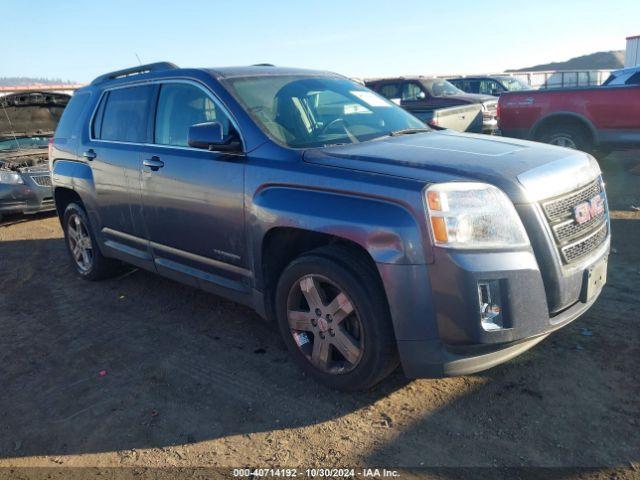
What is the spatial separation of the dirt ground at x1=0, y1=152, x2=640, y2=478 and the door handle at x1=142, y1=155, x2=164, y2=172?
4.10ft

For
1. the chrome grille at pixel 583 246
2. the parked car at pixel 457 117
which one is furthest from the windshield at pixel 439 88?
the chrome grille at pixel 583 246

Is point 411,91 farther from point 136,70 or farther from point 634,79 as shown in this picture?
point 136,70

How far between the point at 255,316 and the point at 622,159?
907 centimetres

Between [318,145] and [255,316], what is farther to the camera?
[255,316]

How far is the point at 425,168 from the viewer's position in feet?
9.20

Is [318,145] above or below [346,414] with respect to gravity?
above

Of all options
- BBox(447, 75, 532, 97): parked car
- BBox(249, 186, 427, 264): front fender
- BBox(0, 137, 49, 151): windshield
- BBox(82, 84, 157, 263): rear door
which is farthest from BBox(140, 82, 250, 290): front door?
BBox(447, 75, 532, 97): parked car

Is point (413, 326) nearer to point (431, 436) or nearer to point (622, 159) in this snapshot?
point (431, 436)

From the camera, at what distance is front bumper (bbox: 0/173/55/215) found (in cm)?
780

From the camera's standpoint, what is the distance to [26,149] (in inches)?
350

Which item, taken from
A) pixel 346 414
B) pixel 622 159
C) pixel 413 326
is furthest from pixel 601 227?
pixel 622 159

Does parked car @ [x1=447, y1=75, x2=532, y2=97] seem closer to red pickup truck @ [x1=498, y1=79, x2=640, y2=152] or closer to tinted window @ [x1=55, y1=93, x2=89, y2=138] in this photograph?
red pickup truck @ [x1=498, y1=79, x2=640, y2=152]

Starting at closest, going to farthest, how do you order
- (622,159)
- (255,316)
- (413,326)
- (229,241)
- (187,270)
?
1. (413,326)
2. (229,241)
3. (187,270)
4. (255,316)
5. (622,159)

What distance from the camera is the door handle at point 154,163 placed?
3.99m
